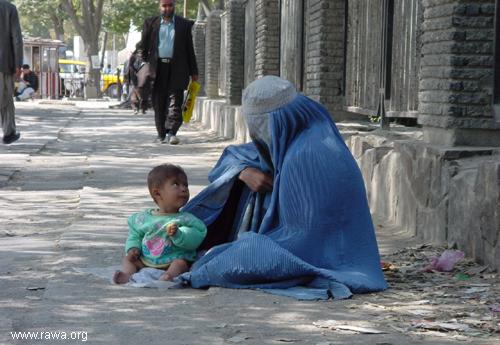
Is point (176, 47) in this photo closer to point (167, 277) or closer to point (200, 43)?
point (167, 277)

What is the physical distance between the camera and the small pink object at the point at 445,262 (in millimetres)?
5887

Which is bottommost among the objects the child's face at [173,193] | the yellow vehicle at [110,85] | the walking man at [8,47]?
the yellow vehicle at [110,85]

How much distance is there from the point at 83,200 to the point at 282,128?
4.05 metres

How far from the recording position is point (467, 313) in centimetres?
483

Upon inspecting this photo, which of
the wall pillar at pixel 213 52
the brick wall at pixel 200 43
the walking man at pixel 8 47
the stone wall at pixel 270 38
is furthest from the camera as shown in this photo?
the brick wall at pixel 200 43

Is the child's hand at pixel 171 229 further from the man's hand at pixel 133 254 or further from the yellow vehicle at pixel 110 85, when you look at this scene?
the yellow vehicle at pixel 110 85

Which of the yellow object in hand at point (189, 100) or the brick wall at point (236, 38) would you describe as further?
the brick wall at point (236, 38)

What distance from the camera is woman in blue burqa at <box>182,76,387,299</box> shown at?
5145 millimetres

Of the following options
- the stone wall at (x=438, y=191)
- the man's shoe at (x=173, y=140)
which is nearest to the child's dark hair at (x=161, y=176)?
the stone wall at (x=438, y=191)

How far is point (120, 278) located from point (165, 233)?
33cm

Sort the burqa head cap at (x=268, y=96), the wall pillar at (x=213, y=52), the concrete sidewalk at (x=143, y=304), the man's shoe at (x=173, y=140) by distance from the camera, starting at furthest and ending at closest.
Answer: the wall pillar at (x=213, y=52) → the man's shoe at (x=173, y=140) → the burqa head cap at (x=268, y=96) → the concrete sidewalk at (x=143, y=304)

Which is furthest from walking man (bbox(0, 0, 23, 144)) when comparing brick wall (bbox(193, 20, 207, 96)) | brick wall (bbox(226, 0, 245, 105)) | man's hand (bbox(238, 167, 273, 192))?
brick wall (bbox(193, 20, 207, 96))

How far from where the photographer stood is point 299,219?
5.33 meters

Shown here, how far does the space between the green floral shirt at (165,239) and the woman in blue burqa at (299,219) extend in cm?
14
